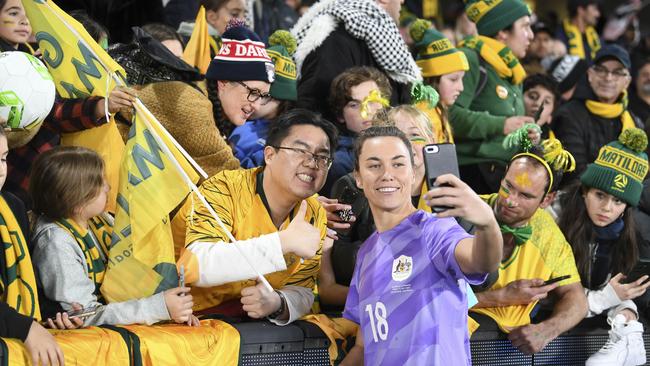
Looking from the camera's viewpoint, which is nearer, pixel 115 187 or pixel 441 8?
pixel 115 187

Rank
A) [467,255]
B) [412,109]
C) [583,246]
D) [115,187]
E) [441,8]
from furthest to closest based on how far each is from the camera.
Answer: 1. [441,8]
2. [583,246]
3. [412,109]
4. [115,187]
5. [467,255]

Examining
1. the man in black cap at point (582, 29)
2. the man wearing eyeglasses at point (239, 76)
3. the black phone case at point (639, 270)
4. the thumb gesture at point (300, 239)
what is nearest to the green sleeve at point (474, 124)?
the black phone case at point (639, 270)

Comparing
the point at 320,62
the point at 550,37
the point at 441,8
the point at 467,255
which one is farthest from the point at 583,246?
the point at 441,8

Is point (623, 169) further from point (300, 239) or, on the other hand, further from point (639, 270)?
point (300, 239)

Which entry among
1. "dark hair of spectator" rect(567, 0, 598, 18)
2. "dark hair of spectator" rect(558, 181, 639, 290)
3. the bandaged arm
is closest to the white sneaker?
"dark hair of spectator" rect(558, 181, 639, 290)

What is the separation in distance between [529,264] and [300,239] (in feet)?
4.53

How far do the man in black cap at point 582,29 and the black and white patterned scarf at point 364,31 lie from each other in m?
4.13

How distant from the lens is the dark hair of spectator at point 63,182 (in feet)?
13.8

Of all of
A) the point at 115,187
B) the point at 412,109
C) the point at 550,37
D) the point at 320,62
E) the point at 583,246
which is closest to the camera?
the point at 115,187

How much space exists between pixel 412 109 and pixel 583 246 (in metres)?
1.21

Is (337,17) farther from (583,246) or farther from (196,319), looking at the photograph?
(196,319)

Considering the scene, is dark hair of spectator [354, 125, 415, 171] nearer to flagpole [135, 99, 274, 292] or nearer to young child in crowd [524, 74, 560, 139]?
flagpole [135, 99, 274, 292]

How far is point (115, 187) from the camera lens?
482cm

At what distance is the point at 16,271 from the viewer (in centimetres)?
396
